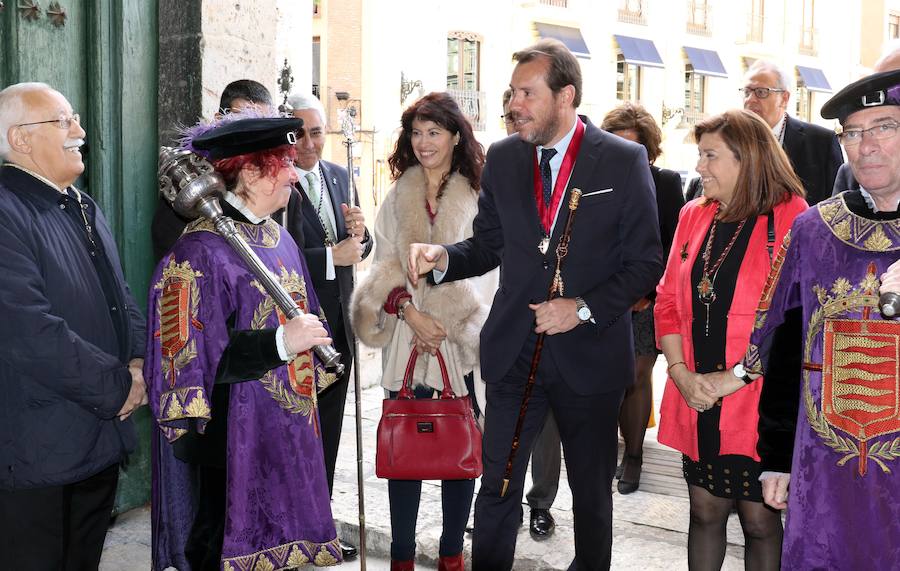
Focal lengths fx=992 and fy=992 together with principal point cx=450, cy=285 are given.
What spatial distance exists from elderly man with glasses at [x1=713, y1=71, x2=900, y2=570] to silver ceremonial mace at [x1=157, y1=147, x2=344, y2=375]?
4.56 ft

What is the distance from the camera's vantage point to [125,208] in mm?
4559

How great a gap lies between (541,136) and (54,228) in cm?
166

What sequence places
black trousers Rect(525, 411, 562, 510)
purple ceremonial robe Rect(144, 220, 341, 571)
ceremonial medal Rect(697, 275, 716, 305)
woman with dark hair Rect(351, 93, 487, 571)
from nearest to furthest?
1. purple ceremonial robe Rect(144, 220, 341, 571)
2. ceremonial medal Rect(697, 275, 716, 305)
3. woman with dark hair Rect(351, 93, 487, 571)
4. black trousers Rect(525, 411, 562, 510)

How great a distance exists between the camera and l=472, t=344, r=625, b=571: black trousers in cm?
350

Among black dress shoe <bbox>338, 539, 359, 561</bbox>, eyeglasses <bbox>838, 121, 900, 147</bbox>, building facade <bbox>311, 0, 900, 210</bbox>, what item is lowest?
black dress shoe <bbox>338, 539, 359, 561</bbox>

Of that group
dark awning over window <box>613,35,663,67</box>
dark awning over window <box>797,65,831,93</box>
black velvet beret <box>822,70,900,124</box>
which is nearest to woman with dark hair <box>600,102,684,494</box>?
black velvet beret <box>822,70,900,124</box>

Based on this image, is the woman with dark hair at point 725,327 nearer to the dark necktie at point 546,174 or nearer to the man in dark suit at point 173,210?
the dark necktie at point 546,174

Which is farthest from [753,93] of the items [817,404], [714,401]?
[817,404]

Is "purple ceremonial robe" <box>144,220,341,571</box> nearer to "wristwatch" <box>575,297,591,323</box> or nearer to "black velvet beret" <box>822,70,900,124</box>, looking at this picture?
"wristwatch" <box>575,297,591,323</box>

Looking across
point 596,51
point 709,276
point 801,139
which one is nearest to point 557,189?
point 709,276

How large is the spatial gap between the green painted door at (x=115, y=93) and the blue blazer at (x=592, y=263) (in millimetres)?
1937

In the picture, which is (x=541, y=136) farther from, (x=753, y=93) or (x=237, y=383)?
(x=753, y=93)

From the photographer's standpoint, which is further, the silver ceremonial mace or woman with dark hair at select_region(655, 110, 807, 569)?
woman with dark hair at select_region(655, 110, 807, 569)

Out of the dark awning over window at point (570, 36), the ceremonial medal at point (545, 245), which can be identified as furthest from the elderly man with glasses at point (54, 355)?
the dark awning over window at point (570, 36)
